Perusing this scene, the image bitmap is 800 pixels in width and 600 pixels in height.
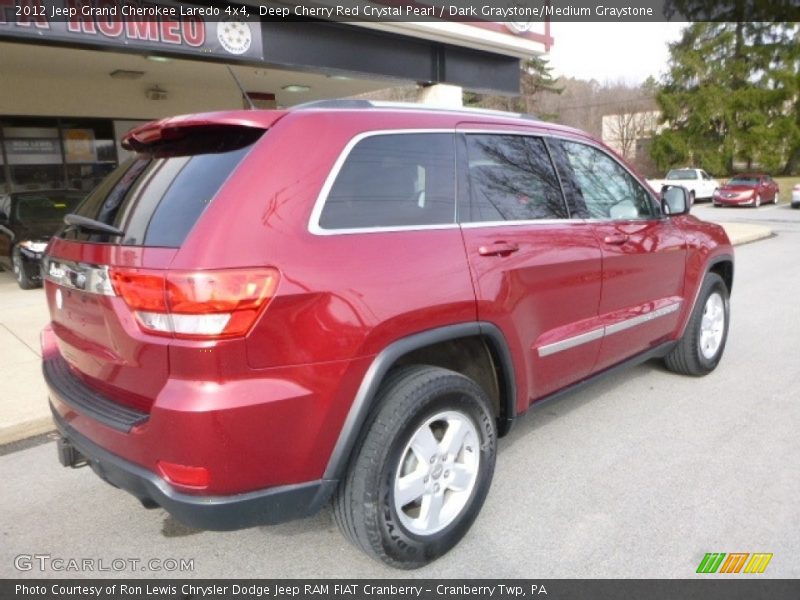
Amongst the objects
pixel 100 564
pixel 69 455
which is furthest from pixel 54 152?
pixel 100 564

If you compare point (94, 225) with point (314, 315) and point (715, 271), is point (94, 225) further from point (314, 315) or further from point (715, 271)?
point (715, 271)

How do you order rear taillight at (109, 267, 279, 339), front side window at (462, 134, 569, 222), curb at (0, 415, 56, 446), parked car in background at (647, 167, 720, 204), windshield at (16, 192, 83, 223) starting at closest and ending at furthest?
rear taillight at (109, 267, 279, 339)
front side window at (462, 134, 569, 222)
curb at (0, 415, 56, 446)
windshield at (16, 192, 83, 223)
parked car in background at (647, 167, 720, 204)

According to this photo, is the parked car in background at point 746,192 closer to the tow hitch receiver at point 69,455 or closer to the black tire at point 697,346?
the black tire at point 697,346

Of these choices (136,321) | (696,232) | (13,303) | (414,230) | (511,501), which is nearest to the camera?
(136,321)

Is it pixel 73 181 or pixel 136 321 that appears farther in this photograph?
pixel 73 181

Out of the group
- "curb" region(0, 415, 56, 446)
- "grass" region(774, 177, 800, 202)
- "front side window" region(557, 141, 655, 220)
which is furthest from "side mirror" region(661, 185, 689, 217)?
"grass" region(774, 177, 800, 202)

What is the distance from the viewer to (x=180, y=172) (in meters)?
2.29

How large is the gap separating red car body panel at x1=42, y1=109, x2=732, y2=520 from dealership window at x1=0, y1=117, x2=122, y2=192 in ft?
36.4

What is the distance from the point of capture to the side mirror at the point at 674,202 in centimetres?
412

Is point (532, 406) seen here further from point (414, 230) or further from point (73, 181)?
point (73, 181)

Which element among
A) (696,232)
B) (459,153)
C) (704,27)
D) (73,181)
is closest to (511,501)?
(459,153)

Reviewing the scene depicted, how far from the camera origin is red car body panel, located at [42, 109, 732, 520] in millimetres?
1951

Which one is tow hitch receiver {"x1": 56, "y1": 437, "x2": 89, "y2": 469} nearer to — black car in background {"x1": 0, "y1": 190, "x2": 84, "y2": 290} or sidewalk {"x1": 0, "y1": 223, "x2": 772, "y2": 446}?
sidewalk {"x1": 0, "y1": 223, "x2": 772, "y2": 446}
